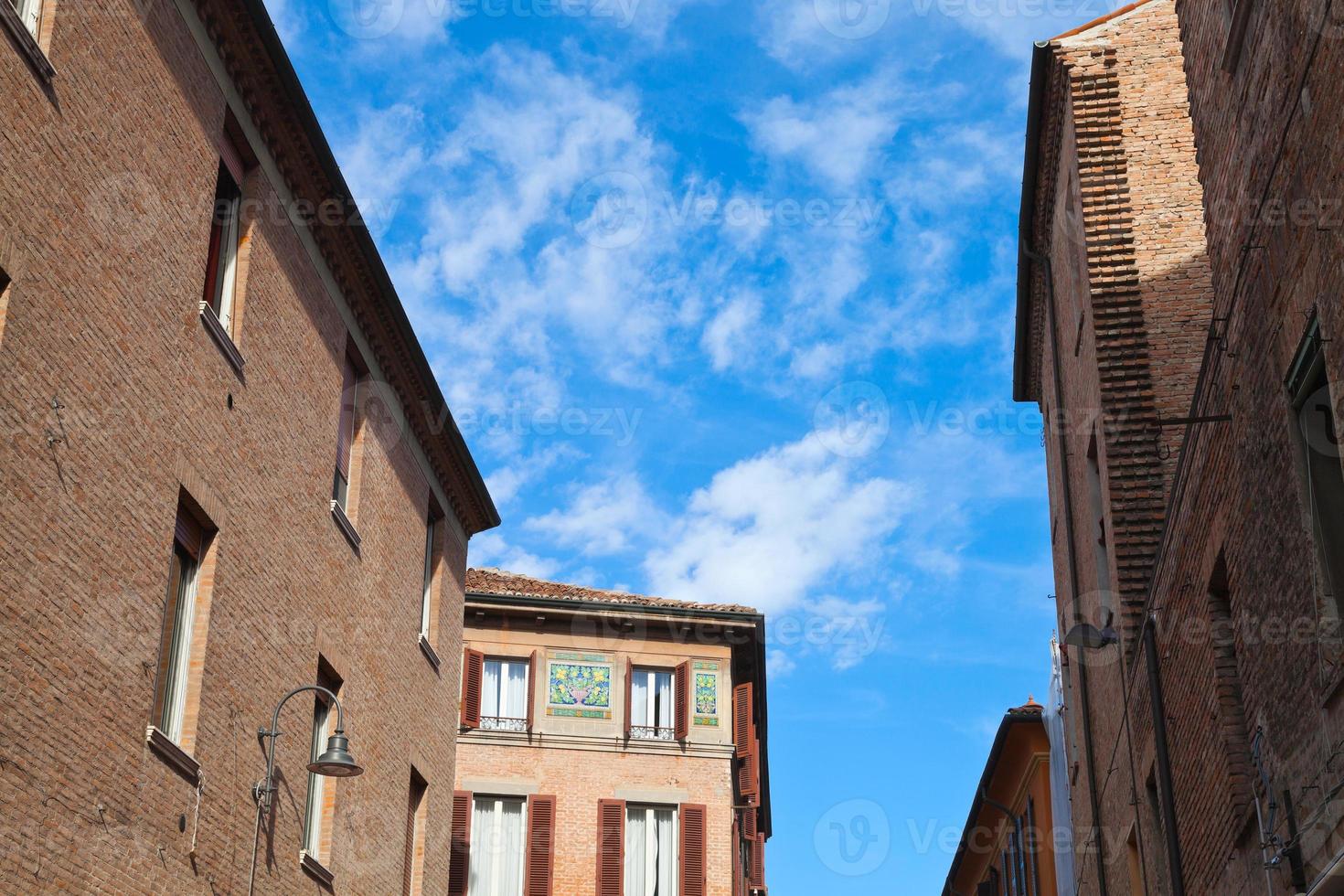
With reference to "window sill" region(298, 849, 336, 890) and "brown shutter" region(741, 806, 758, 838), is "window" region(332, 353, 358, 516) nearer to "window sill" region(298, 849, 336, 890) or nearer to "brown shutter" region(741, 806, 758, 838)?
"window sill" region(298, 849, 336, 890)

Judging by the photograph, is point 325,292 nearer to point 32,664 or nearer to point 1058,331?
point 32,664

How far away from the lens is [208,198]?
1393 cm

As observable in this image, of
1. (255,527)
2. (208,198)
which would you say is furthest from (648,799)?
(208,198)

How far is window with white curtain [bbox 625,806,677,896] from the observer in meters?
33.6

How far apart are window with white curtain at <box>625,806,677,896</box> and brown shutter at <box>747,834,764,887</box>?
6.35 m

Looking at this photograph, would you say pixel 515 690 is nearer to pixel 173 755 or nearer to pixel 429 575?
pixel 429 575

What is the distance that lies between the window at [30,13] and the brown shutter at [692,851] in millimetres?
26047

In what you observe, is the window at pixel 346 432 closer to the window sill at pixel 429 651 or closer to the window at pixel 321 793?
the window at pixel 321 793

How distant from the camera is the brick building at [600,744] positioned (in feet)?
110

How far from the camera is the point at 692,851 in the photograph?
1336 inches

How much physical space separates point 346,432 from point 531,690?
17167mm

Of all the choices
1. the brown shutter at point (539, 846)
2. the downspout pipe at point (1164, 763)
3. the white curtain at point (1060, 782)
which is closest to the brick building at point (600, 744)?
the brown shutter at point (539, 846)

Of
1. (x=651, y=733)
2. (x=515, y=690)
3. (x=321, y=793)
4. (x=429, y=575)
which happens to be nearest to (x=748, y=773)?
(x=651, y=733)

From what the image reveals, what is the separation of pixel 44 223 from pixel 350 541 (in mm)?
7706
